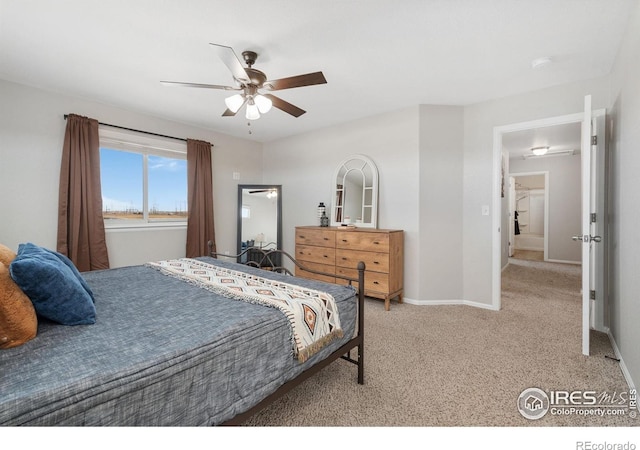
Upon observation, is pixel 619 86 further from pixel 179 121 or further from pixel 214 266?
pixel 179 121

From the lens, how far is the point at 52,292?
51.3 inches

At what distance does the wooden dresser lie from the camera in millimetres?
3451

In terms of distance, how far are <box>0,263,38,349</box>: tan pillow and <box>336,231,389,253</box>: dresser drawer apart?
297 centimetres

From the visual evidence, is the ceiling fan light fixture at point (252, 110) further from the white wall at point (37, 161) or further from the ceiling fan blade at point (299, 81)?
the white wall at point (37, 161)

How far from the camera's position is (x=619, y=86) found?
2.34 meters

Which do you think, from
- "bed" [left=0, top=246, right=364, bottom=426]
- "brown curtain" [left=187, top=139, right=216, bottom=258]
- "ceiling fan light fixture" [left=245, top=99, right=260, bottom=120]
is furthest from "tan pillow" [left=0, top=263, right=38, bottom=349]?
"brown curtain" [left=187, top=139, right=216, bottom=258]

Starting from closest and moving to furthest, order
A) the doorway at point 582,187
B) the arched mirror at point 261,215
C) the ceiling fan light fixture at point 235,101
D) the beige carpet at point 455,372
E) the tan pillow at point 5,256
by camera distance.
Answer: the tan pillow at point 5,256 → the beige carpet at point 455,372 → the ceiling fan light fixture at point 235,101 → the doorway at point 582,187 → the arched mirror at point 261,215

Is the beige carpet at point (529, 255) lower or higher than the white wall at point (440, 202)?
lower

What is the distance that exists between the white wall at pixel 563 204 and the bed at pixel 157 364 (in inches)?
281

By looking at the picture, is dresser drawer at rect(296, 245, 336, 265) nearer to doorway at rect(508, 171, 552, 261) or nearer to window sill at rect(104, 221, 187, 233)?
window sill at rect(104, 221, 187, 233)

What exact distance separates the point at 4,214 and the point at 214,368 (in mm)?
3423

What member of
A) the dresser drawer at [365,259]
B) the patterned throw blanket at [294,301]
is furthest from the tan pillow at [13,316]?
the dresser drawer at [365,259]

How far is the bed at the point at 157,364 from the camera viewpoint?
0.85m

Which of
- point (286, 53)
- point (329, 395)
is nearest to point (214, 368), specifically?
point (329, 395)
